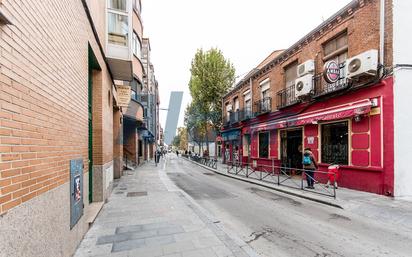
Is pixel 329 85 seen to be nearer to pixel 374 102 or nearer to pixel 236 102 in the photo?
pixel 374 102

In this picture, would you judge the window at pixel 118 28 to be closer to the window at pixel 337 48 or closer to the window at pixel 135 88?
the window at pixel 337 48

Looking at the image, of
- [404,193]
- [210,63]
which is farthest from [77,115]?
[210,63]

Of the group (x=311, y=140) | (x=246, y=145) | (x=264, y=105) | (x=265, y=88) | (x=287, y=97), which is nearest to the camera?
(x=311, y=140)

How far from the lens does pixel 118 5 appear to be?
8547mm

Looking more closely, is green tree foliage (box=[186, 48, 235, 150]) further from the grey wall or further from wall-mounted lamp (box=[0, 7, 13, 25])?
wall-mounted lamp (box=[0, 7, 13, 25])

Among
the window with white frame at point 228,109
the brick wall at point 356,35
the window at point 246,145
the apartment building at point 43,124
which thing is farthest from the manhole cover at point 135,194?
the window with white frame at point 228,109

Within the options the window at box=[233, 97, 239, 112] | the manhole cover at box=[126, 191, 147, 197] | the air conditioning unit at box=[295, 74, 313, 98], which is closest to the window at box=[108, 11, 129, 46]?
the manhole cover at box=[126, 191, 147, 197]

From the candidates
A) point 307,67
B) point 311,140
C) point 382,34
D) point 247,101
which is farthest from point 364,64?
point 247,101

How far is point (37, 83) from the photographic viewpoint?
8.74 ft

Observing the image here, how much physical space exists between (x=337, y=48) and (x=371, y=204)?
7.30 metres

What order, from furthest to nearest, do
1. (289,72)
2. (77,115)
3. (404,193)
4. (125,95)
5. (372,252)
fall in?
(289,72)
(125,95)
(404,193)
(77,115)
(372,252)

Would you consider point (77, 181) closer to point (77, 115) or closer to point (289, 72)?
point (77, 115)

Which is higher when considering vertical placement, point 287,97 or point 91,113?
point 287,97

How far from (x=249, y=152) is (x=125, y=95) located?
12320mm
